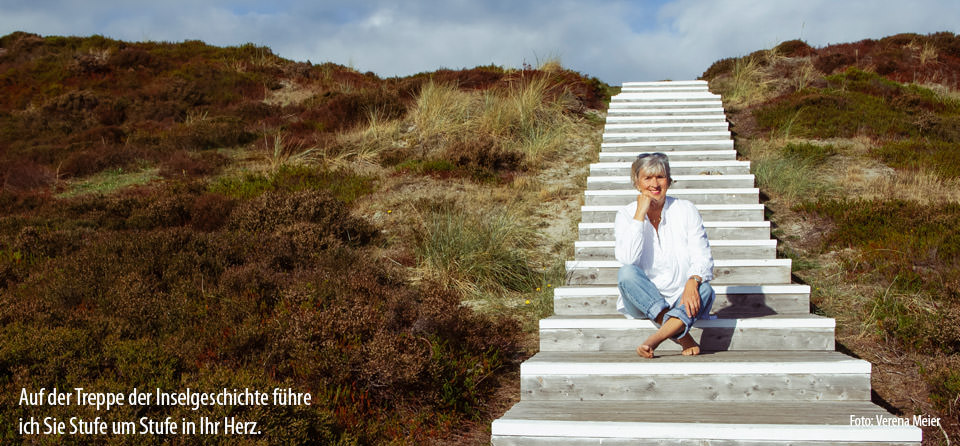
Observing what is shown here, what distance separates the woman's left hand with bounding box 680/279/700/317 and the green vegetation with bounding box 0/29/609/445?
4.67 feet

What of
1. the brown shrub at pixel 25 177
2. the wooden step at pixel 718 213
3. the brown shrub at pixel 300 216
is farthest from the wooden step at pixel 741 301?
the brown shrub at pixel 25 177

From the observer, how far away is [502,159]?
9758 millimetres

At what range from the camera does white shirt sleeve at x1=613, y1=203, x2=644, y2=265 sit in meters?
3.70

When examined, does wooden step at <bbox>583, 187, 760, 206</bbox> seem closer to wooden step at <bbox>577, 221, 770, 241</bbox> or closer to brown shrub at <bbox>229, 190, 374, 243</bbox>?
wooden step at <bbox>577, 221, 770, 241</bbox>

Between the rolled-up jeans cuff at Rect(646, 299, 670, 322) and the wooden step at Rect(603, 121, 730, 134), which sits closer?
the rolled-up jeans cuff at Rect(646, 299, 670, 322)

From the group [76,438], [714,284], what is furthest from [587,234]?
[76,438]

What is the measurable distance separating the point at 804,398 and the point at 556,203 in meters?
5.17

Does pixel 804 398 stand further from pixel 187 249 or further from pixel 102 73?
pixel 102 73

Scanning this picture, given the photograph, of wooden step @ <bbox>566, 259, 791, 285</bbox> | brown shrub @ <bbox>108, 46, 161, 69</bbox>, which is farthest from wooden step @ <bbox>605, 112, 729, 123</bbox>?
brown shrub @ <bbox>108, 46, 161, 69</bbox>

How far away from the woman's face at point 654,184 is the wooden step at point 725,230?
2.43 meters

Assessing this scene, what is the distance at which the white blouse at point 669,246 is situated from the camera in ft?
12.0

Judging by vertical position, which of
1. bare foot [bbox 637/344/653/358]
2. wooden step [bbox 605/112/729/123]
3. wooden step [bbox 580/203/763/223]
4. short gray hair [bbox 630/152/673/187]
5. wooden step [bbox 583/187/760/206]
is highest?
wooden step [bbox 605/112/729/123]

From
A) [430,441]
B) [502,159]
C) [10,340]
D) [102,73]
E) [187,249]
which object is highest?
[102,73]

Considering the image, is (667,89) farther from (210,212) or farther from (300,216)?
(210,212)
